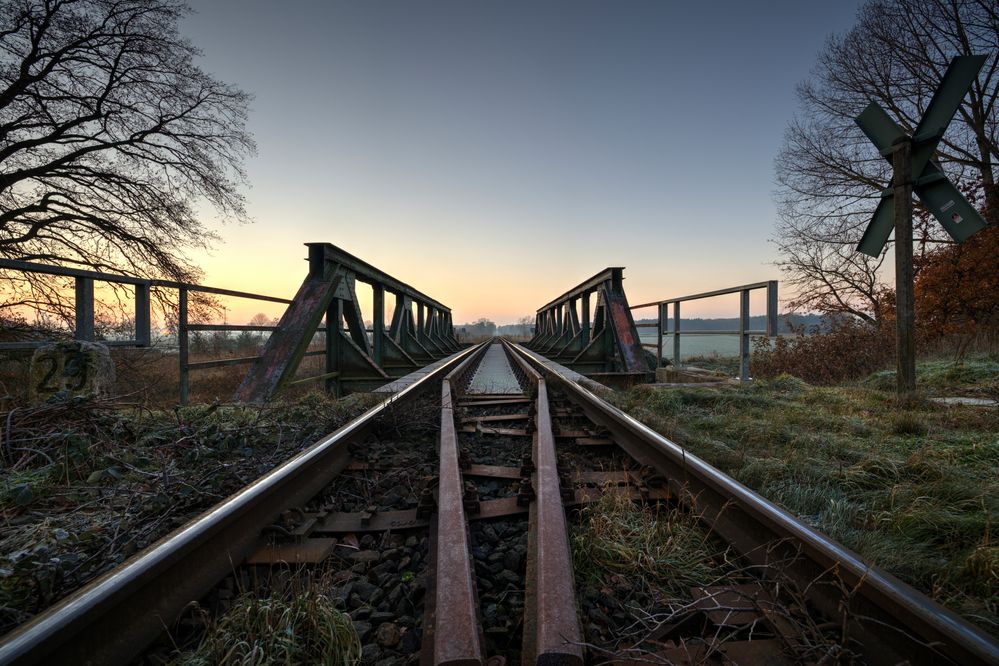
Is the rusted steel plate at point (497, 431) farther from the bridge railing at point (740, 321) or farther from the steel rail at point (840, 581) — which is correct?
the bridge railing at point (740, 321)

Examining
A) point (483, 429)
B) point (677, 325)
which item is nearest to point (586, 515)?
point (483, 429)

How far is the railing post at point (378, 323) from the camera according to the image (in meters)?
7.70

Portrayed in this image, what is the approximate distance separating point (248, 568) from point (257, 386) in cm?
329

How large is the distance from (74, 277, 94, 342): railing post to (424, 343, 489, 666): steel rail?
142 inches

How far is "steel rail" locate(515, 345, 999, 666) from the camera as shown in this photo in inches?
36.2

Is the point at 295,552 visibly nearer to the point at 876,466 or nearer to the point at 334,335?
the point at 876,466

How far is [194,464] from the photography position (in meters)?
2.34

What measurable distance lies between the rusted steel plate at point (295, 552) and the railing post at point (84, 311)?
10.6 feet

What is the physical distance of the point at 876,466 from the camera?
224 centimetres

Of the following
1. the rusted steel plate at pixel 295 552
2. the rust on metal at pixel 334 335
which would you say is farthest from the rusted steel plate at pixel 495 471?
the rust on metal at pixel 334 335

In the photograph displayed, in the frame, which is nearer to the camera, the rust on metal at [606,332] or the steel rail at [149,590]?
the steel rail at [149,590]

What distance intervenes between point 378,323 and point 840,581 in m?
7.43

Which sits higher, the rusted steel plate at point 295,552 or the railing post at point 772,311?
the railing post at point 772,311

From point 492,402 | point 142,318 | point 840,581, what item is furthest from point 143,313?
point 840,581
